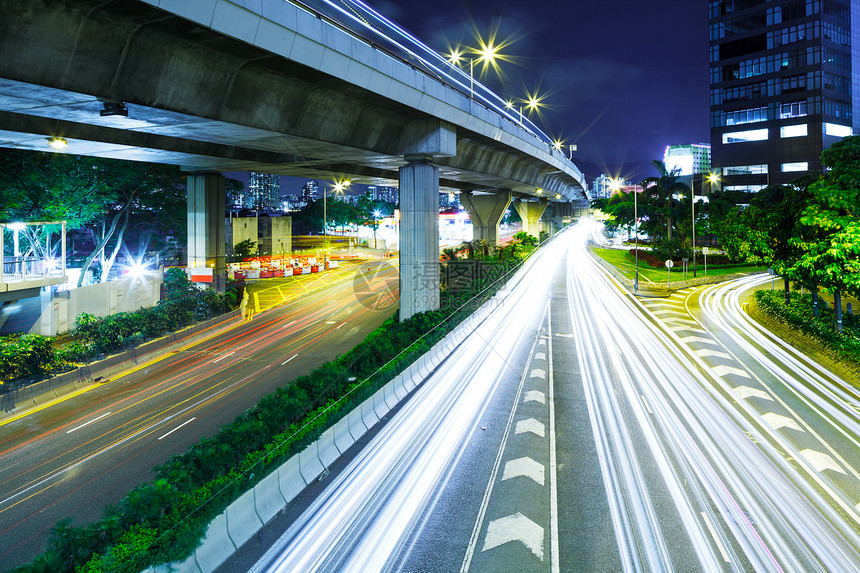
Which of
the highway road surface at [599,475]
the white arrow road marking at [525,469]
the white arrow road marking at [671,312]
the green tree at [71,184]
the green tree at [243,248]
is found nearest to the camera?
the highway road surface at [599,475]

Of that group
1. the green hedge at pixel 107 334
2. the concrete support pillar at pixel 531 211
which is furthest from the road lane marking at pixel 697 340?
the concrete support pillar at pixel 531 211

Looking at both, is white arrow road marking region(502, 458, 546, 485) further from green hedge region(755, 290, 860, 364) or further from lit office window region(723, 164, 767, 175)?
lit office window region(723, 164, 767, 175)

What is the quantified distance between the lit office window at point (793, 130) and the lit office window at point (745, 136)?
8.26ft

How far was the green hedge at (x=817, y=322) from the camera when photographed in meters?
20.0

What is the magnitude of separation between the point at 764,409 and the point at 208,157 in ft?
86.8

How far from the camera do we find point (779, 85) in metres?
83.8

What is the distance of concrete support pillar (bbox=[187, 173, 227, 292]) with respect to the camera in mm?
34906

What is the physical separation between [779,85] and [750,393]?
291ft

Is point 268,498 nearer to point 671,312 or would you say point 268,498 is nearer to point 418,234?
point 418,234

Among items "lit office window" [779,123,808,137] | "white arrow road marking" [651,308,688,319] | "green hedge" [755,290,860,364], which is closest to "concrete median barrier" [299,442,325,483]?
"green hedge" [755,290,860,364]

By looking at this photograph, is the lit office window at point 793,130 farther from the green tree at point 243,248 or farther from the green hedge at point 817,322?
the green tree at point 243,248

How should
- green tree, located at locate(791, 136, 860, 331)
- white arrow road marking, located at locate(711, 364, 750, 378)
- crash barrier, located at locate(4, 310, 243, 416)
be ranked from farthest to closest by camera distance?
white arrow road marking, located at locate(711, 364, 750, 378), green tree, located at locate(791, 136, 860, 331), crash barrier, located at locate(4, 310, 243, 416)

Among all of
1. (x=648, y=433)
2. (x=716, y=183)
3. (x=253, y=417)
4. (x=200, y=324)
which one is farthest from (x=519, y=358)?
(x=716, y=183)

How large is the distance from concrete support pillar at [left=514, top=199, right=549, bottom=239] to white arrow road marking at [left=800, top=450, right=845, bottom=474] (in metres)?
72.5
